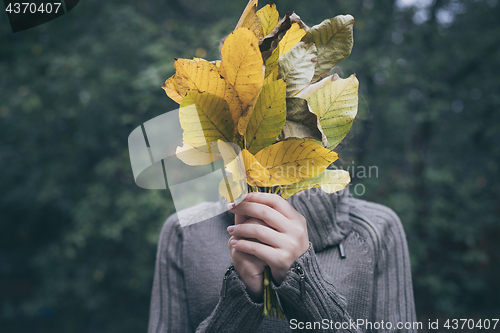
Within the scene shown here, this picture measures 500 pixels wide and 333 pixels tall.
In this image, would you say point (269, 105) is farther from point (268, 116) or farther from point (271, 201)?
point (271, 201)

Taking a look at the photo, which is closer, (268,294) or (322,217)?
(268,294)

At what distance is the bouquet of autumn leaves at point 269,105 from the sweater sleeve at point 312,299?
0.19ft

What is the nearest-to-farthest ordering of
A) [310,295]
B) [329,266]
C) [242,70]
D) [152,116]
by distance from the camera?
[242,70] < [310,295] < [329,266] < [152,116]

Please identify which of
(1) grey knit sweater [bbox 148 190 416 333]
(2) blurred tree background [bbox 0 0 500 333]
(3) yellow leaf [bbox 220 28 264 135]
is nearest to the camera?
(3) yellow leaf [bbox 220 28 264 135]

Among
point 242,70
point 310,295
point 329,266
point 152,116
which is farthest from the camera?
point 152,116

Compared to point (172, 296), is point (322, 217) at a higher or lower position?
higher

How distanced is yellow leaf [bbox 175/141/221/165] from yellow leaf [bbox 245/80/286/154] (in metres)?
0.08

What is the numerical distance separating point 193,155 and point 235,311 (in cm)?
34

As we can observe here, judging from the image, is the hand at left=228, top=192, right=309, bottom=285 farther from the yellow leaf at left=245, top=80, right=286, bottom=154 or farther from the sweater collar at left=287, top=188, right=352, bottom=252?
the sweater collar at left=287, top=188, right=352, bottom=252

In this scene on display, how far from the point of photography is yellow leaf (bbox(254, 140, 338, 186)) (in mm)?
500

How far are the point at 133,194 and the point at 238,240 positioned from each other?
1.90 meters

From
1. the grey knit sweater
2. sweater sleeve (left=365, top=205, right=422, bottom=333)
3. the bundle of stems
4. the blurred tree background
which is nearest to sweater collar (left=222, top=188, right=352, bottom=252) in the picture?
the grey knit sweater

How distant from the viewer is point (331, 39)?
564mm

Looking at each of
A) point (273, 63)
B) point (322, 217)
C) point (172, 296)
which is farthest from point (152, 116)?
point (273, 63)
